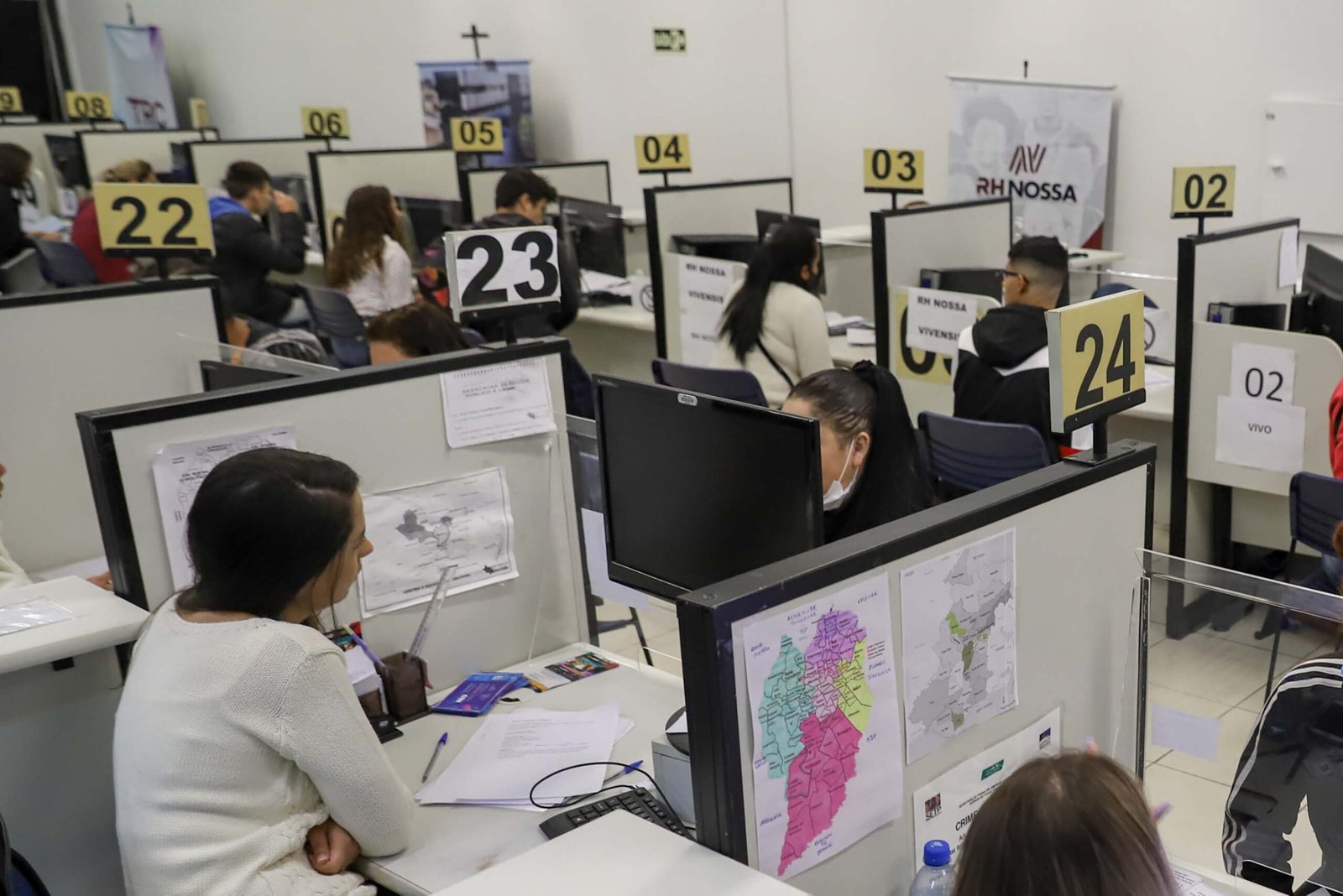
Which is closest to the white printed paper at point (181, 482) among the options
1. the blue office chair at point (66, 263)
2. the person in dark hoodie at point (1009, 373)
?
the person in dark hoodie at point (1009, 373)

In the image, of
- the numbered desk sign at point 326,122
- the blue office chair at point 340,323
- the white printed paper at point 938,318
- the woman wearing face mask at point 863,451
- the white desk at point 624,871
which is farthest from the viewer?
the numbered desk sign at point 326,122

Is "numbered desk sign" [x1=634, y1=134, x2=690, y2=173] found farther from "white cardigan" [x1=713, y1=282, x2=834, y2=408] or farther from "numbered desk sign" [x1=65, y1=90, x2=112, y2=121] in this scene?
"numbered desk sign" [x1=65, y1=90, x2=112, y2=121]

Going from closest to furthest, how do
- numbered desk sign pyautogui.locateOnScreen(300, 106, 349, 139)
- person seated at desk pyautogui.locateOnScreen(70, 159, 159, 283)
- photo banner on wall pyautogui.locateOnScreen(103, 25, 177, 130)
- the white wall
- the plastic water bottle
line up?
the plastic water bottle < person seated at desk pyautogui.locateOnScreen(70, 159, 159, 283) < the white wall < numbered desk sign pyautogui.locateOnScreen(300, 106, 349, 139) < photo banner on wall pyautogui.locateOnScreen(103, 25, 177, 130)

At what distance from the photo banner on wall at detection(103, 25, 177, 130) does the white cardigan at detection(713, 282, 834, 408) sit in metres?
8.77

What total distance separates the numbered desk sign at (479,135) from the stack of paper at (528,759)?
5.46m

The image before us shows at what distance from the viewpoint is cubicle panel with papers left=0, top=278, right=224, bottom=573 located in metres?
2.68

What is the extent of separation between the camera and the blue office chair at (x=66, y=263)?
5.96 meters

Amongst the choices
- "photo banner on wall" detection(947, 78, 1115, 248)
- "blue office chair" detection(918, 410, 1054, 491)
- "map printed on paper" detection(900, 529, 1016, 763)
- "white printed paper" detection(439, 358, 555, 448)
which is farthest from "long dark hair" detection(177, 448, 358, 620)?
"photo banner on wall" detection(947, 78, 1115, 248)

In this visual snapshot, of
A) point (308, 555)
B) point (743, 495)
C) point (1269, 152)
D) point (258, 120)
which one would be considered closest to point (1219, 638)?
point (743, 495)

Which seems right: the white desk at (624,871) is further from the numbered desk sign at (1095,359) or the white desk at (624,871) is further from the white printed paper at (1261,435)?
Answer: the white printed paper at (1261,435)

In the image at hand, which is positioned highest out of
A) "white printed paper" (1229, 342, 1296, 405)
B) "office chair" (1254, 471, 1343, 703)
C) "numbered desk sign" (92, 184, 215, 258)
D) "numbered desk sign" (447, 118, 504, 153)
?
"numbered desk sign" (447, 118, 504, 153)

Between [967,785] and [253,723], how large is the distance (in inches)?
33.2

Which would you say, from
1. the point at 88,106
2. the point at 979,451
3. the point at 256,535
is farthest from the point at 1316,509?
the point at 88,106

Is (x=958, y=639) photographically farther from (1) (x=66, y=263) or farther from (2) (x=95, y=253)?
(1) (x=66, y=263)
